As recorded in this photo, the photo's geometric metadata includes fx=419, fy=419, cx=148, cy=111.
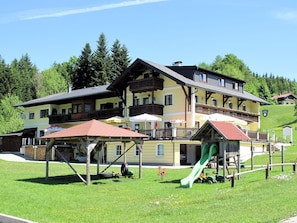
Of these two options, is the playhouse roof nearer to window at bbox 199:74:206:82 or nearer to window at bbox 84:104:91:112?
window at bbox 199:74:206:82

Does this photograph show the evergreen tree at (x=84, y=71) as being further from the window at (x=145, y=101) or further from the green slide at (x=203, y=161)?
the green slide at (x=203, y=161)

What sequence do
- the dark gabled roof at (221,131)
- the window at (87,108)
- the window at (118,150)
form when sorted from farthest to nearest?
the window at (87,108) → the window at (118,150) → the dark gabled roof at (221,131)

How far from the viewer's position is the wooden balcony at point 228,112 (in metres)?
42.3

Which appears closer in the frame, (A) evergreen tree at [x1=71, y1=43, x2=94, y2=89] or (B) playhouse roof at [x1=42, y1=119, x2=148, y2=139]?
(B) playhouse roof at [x1=42, y1=119, x2=148, y2=139]

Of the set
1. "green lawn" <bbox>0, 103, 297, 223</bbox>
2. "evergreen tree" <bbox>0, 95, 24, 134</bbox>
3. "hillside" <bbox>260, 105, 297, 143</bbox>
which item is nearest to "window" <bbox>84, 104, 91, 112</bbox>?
"evergreen tree" <bbox>0, 95, 24, 134</bbox>

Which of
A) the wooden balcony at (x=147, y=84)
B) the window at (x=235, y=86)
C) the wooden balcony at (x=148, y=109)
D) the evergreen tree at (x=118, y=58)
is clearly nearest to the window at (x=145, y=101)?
the wooden balcony at (x=147, y=84)

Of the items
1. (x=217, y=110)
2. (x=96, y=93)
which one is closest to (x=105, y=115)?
(x=96, y=93)

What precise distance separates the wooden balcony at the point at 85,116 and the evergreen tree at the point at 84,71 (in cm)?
2328

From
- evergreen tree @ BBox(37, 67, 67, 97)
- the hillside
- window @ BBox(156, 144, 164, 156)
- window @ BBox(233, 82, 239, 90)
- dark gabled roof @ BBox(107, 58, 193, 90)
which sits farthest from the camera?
evergreen tree @ BBox(37, 67, 67, 97)

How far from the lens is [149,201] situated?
15703mm

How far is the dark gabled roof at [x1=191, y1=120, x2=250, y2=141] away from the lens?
21578 millimetres

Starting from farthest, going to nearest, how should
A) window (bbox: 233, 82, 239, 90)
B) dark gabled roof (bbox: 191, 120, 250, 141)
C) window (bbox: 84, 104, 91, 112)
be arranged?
window (bbox: 84, 104, 91, 112), window (bbox: 233, 82, 239, 90), dark gabled roof (bbox: 191, 120, 250, 141)

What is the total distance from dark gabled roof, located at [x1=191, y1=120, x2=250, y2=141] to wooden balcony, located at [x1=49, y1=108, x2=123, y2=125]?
970 inches

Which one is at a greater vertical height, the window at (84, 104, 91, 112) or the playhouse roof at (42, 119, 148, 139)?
the window at (84, 104, 91, 112)
